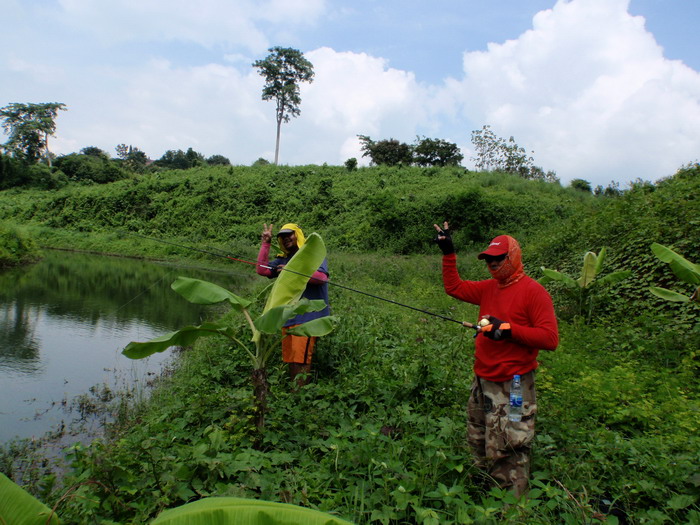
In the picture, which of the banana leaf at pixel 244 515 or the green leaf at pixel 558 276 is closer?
the banana leaf at pixel 244 515

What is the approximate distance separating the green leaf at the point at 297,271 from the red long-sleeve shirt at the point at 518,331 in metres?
1.47

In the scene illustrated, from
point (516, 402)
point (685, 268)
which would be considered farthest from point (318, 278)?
point (685, 268)

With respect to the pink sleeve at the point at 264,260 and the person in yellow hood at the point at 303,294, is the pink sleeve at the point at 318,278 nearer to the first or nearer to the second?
the person in yellow hood at the point at 303,294

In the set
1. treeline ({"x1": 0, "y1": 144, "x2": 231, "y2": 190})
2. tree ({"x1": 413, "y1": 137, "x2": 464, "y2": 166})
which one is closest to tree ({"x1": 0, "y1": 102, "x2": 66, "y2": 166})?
treeline ({"x1": 0, "y1": 144, "x2": 231, "y2": 190})

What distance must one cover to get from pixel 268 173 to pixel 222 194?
3.32 metres

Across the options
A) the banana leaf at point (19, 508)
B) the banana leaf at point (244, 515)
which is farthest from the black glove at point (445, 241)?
the banana leaf at point (19, 508)

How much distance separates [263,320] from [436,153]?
33.9 meters

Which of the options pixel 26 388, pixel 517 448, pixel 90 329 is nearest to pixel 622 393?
pixel 517 448

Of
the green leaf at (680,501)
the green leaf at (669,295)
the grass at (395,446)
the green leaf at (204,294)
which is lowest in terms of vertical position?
the grass at (395,446)

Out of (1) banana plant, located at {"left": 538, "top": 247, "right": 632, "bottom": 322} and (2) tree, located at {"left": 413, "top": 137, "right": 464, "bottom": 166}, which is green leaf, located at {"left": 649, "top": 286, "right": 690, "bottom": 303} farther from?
(2) tree, located at {"left": 413, "top": 137, "right": 464, "bottom": 166}

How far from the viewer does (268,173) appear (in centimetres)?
2952

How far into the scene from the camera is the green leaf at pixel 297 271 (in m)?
3.71

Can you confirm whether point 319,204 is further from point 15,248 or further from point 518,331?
point 518,331

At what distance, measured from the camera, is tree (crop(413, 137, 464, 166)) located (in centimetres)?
3494
